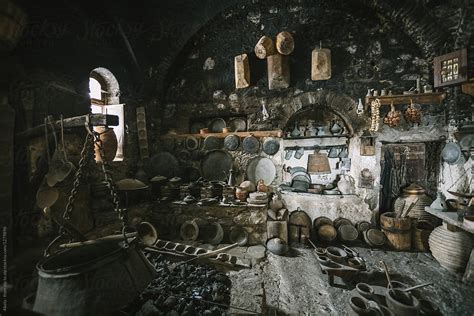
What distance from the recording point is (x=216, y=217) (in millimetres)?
4977

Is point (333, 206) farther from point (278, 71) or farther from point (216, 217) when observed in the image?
point (278, 71)

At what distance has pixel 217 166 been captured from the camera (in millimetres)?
5828

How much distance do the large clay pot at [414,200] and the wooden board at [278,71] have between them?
3.59 m

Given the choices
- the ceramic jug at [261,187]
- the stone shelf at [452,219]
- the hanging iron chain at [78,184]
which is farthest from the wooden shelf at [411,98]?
the hanging iron chain at [78,184]

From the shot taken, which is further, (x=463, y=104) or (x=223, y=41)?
(x=223, y=41)

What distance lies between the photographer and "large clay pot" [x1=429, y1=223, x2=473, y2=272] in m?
3.69

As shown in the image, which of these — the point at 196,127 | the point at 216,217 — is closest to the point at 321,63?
the point at 196,127

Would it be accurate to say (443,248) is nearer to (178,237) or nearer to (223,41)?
(178,237)

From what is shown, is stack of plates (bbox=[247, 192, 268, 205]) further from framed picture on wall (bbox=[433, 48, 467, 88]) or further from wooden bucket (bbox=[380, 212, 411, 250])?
framed picture on wall (bbox=[433, 48, 467, 88])

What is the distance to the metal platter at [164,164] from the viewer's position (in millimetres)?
5750

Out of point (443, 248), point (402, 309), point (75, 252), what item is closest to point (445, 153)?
point (443, 248)

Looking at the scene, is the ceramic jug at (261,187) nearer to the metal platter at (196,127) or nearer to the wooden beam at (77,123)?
the metal platter at (196,127)

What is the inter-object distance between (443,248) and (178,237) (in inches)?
197

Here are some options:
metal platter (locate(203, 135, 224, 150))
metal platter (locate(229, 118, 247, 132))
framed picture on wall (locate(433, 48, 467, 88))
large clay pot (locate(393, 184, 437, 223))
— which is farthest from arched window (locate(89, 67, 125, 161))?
framed picture on wall (locate(433, 48, 467, 88))
